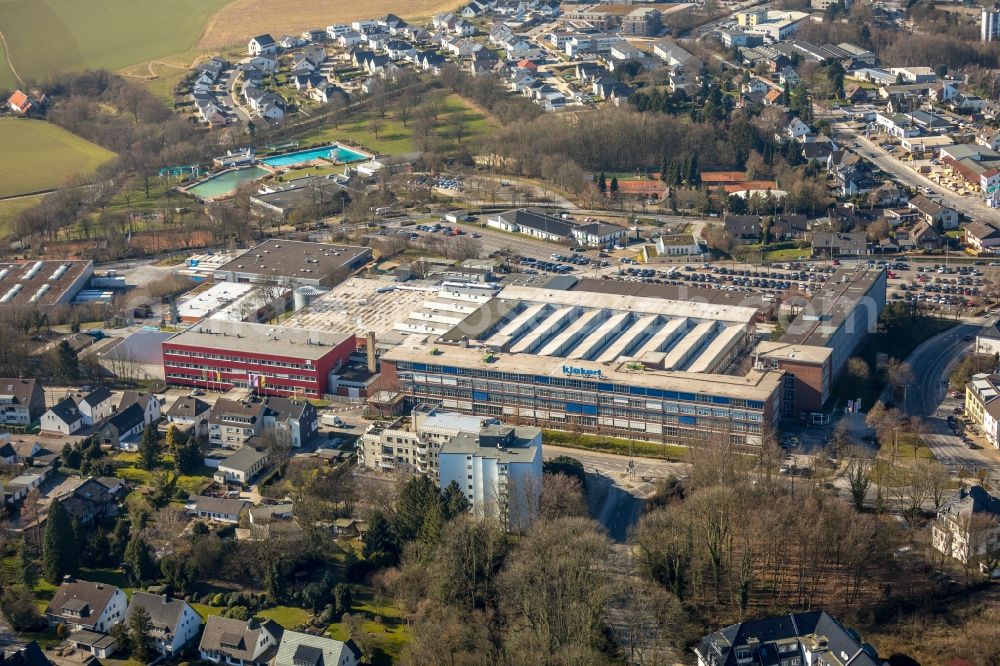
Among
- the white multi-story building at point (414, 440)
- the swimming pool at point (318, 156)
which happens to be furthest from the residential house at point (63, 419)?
the swimming pool at point (318, 156)

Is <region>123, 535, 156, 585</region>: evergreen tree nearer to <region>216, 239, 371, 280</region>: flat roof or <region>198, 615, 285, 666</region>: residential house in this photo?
<region>198, 615, 285, 666</region>: residential house

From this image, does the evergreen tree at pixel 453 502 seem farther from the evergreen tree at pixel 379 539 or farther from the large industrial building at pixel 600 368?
the large industrial building at pixel 600 368

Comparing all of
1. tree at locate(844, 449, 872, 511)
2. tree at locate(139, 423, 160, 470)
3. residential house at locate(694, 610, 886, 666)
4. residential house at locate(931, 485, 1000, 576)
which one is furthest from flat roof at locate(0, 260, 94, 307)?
residential house at locate(931, 485, 1000, 576)

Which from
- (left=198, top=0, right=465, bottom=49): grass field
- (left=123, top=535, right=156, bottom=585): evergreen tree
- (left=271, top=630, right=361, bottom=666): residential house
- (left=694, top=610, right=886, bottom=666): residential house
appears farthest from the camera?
(left=198, top=0, right=465, bottom=49): grass field

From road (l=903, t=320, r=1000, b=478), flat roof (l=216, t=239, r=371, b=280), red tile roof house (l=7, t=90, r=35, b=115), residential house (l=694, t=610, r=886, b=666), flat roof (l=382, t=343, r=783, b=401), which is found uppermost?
red tile roof house (l=7, t=90, r=35, b=115)

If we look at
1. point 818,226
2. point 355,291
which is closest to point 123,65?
point 355,291

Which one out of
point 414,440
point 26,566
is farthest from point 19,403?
point 414,440
